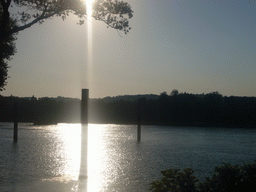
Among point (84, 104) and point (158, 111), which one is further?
point (158, 111)

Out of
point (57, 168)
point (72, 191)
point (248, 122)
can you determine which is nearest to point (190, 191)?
point (72, 191)

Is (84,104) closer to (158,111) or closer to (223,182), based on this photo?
(223,182)

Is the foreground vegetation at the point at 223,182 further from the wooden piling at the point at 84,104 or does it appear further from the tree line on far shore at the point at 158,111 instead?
the tree line on far shore at the point at 158,111

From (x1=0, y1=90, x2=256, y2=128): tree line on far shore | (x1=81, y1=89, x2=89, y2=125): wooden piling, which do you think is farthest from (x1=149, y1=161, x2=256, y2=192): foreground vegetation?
(x1=0, y1=90, x2=256, y2=128): tree line on far shore

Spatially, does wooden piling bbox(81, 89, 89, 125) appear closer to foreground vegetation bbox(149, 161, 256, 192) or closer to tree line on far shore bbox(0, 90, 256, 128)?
foreground vegetation bbox(149, 161, 256, 192)

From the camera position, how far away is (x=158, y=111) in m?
113

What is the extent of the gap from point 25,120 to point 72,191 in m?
108

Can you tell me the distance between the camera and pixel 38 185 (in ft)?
35.4

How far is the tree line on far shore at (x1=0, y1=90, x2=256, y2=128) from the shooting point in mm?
98000

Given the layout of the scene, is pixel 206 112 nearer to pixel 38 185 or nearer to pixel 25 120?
pixel 25 120

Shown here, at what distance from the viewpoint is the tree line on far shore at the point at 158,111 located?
98.0 meters

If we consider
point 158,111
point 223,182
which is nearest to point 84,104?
point 223,182

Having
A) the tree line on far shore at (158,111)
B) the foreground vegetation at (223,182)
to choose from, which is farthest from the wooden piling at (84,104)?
the tree line on far shore at (158,111)

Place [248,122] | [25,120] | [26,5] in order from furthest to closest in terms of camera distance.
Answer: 1. [25,120]
2. [248,122]
3. [26,5]
